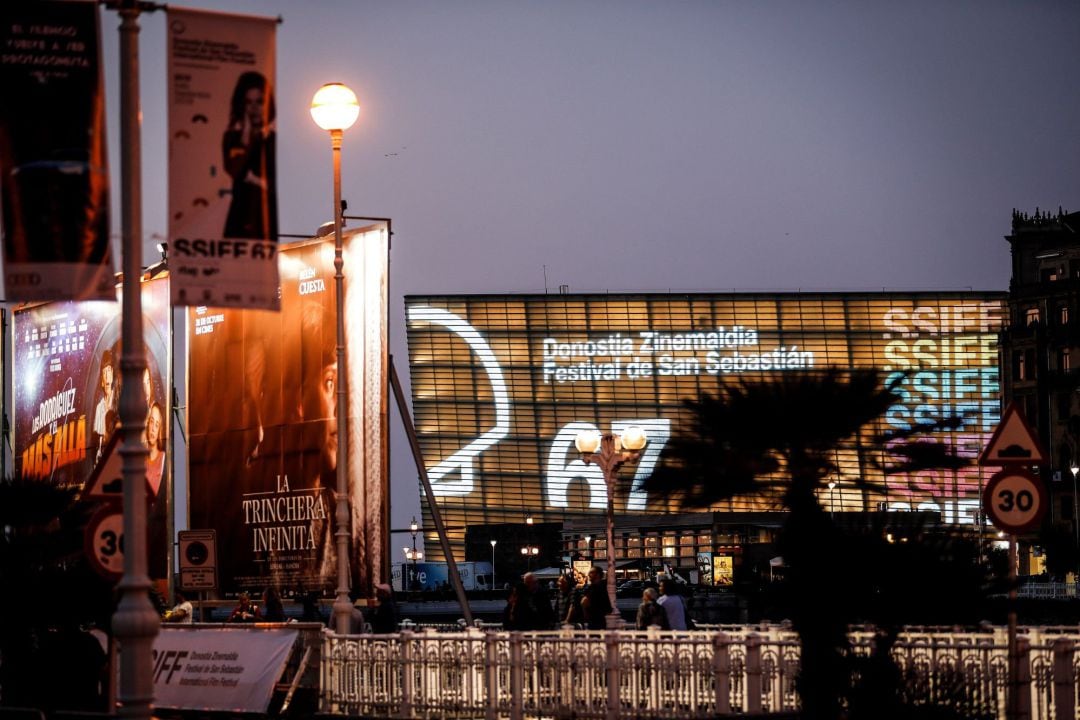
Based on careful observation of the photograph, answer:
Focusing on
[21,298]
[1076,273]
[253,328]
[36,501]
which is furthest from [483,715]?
[1076,273]

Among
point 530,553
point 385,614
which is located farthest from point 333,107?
Answer: point 530,553

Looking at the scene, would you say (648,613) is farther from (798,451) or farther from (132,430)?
(132,430)

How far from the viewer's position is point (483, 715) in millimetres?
19625

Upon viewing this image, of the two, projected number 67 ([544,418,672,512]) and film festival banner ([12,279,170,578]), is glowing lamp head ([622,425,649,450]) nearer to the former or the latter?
film festival banner ([12,279,170,578])

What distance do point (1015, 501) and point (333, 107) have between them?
43.3ft

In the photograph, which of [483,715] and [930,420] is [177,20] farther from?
[483,715]

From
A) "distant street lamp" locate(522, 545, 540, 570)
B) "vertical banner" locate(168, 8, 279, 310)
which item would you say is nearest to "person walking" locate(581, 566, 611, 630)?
"vertical banner" locate(168, 8, 279, 310)

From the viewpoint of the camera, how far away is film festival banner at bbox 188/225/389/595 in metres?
27.0

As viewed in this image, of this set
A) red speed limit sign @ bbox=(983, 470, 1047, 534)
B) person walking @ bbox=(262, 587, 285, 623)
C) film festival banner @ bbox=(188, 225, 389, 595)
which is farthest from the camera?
film festival banner @ bbox=(188, 225, 389, 595)

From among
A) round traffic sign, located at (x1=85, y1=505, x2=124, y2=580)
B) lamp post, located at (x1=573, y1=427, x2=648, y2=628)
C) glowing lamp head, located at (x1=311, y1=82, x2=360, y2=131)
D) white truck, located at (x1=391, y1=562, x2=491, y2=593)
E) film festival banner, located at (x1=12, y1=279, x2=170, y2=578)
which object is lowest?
white truck, located at (x1=391, y1=562, x2=491, y2=593)

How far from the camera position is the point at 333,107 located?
24594 mm

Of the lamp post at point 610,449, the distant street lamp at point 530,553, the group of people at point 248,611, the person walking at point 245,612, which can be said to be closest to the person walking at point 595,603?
the lamp post at point 610,449

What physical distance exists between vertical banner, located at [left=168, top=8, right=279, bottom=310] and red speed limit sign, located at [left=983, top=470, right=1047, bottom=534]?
6.03 m

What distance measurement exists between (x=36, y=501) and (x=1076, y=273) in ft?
314
